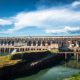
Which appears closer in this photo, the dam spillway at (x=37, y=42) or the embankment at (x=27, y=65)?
the embankment at (x=27, y=65)

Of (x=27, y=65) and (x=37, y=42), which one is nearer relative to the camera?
(x=27, y=65)

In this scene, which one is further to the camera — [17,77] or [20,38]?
[20,38]

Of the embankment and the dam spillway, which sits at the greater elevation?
the dam spillway

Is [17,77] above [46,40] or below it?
below

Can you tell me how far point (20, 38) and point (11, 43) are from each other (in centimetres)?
594

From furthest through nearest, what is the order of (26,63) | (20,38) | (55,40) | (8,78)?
(20,38)
(55,40)
(26,63)
(8,78)

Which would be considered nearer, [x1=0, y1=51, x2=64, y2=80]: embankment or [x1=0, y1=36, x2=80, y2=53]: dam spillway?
[x1=0, y1=51, x2=64, y2=80]: embankment

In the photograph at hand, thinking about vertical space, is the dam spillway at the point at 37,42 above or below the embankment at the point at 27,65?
above

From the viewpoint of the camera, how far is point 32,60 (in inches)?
2731

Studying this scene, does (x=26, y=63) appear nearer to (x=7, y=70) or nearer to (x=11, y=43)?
(x=7, y=70)

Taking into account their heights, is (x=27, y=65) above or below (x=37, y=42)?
below

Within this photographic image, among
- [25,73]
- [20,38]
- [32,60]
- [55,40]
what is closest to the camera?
[25,73]

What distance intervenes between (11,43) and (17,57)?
76.1 m

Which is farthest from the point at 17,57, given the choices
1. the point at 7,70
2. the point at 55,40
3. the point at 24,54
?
the point at 55,40
